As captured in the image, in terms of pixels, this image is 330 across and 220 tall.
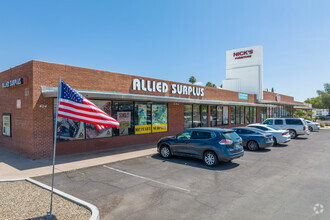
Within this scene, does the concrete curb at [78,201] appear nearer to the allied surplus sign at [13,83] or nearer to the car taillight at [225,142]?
the car taillight at [225,142]

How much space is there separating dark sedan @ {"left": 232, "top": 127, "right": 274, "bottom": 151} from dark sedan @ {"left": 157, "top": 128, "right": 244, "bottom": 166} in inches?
155

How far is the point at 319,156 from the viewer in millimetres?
11695

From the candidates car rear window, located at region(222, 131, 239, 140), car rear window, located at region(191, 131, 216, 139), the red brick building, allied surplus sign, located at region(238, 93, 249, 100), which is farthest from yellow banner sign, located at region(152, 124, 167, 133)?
allied surplus sign, located at region(238, 93, 249, 100)

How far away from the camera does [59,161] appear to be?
396 inches

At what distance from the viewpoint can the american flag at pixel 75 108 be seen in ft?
17.3

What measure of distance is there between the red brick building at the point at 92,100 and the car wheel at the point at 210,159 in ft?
17.5

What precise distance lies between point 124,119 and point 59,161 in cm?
494

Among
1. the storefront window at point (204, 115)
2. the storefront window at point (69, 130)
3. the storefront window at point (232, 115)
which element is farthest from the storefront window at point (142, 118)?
the storefront window at point (232, 115)

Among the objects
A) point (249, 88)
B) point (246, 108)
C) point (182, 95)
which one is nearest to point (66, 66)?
point (182, 95)

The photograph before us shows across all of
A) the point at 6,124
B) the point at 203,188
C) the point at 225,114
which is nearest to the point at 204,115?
the point at 225,114

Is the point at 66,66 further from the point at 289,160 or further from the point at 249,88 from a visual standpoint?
the point at 249,88

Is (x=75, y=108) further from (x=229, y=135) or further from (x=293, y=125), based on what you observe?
(x=293, y=125)

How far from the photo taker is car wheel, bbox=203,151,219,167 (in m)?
9.27

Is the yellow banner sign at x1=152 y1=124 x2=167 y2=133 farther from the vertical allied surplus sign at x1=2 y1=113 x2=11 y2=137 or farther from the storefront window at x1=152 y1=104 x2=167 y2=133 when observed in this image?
the vertical allied surplus sign at x1=2 y1=113 x2=11 y2=137
